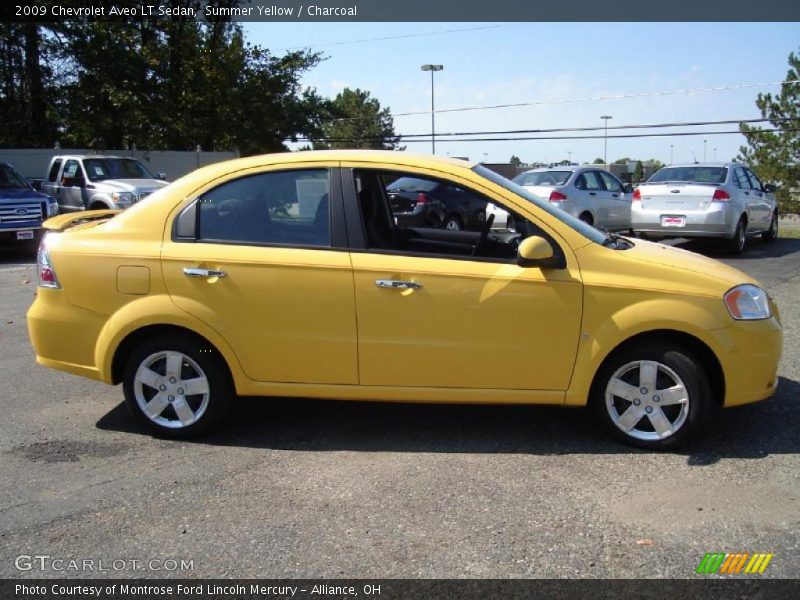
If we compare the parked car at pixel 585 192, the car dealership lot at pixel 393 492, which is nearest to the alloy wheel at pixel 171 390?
the car dealership lot at pixel 393 492

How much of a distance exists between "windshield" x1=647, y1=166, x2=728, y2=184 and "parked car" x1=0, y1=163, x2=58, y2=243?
1180 cm

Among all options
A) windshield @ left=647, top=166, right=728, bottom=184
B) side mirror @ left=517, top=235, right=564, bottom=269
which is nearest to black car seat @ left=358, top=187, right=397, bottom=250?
side mirror @ left=517, top=235, right=564, bottom=269

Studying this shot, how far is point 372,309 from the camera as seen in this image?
4.25 m

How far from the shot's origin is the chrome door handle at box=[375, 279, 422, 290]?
4223mm

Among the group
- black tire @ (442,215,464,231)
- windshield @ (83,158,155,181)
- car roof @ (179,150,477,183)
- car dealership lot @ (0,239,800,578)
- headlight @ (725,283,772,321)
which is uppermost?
windshield @ (83,158,155,181)

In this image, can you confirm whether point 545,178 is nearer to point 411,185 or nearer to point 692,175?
point 692,175

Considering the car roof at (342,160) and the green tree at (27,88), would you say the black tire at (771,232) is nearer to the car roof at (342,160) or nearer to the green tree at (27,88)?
the car roof at (342,160)

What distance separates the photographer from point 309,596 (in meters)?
2.91

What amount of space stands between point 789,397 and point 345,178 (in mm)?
3540

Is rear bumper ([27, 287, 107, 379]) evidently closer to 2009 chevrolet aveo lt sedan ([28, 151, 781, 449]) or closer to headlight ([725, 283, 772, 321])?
2009 chevrolet aveo lt sedan ([28, 151, 781, 449])

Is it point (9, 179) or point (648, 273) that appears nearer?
point (648, 273)

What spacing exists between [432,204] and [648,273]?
6.61 ft

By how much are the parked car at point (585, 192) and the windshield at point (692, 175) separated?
1.20 metres

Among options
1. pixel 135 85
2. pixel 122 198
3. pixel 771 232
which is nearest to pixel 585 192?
pixel 771 232
